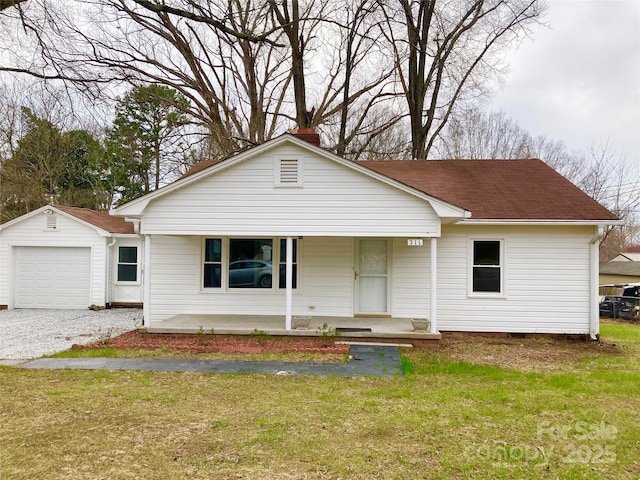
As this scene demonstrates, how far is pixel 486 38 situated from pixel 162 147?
1869 cm

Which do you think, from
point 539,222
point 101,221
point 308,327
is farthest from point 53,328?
point 539,222

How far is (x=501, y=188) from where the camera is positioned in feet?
35.4

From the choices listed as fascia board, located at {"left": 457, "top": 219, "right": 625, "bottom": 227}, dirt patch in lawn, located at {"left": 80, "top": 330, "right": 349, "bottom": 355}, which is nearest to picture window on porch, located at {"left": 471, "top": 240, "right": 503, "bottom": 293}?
fascia board, located at {"left": 457, "top": 219, "right": 625, "bottom": 227}

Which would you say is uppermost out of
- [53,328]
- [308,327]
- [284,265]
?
[284,265]

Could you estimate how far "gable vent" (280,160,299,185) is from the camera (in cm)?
873

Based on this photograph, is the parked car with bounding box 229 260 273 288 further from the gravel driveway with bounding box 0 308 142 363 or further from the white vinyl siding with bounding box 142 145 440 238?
the gravel driveway with bounding box 0 308 142 363

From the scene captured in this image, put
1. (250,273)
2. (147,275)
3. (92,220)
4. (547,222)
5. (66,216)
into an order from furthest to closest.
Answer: (92,220), (66,216), (250,273), (547,222), (147,275)

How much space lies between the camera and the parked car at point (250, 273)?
1036cm

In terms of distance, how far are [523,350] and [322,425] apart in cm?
583

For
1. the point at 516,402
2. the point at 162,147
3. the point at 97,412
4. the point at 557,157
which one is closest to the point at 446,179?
the point at 516,402

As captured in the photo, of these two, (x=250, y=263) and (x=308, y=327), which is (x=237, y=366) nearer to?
(x=308, y=327)

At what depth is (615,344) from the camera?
9383mm

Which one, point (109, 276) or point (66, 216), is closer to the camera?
point (66, 216)

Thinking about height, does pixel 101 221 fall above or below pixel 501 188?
below
